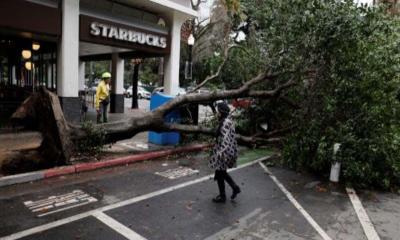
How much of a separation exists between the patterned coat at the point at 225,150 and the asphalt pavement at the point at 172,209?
2.22 feet

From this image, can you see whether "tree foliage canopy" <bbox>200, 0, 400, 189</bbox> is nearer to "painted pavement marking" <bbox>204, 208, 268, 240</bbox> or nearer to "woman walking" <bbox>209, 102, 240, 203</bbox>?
"woman walking" <bbox>209, 102, 240, 203</bbox>

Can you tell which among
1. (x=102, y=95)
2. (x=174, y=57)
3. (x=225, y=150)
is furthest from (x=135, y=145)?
(x=174, y=57)

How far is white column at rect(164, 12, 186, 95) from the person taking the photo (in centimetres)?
1512

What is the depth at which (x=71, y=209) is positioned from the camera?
5391 millimetres

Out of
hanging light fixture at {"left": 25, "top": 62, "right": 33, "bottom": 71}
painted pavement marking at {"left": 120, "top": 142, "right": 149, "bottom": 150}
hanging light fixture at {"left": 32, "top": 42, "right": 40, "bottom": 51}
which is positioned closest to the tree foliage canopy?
painted pavement marking at {"left": 120, "top": 142, "right": 149, "bottom": 150}

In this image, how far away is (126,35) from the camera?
13.0 metres

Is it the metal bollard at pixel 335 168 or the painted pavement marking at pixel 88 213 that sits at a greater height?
the metal bollard at pixel 335 168

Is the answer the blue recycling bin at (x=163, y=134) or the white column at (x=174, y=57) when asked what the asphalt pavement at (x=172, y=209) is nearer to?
the blue recycling bin at (x=163, y=134)

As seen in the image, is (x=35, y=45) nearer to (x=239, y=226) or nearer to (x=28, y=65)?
(x=28, y=65)

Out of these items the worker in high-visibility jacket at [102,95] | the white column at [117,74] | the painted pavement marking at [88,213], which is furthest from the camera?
the white column at [117,74]

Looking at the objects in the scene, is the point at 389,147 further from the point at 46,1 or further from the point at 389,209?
the point at 46,1

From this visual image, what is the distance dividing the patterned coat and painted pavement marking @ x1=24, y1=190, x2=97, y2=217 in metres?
2.08

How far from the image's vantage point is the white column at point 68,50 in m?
11.2

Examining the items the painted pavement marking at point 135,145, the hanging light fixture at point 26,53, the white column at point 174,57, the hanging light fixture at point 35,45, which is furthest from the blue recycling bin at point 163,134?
the hanging light fixture at point 26,53
